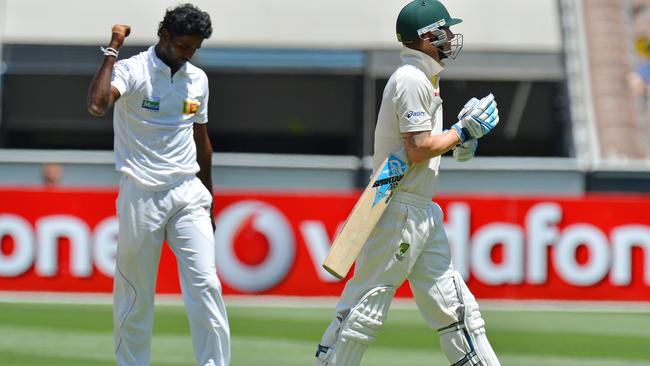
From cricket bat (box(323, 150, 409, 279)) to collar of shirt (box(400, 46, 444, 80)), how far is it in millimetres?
499

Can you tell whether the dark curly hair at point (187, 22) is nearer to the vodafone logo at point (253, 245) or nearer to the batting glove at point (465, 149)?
the batting glove at point (465, 149)

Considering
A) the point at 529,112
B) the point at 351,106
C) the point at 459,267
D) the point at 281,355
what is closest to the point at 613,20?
the point at 529,112

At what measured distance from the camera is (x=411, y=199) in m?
6.46

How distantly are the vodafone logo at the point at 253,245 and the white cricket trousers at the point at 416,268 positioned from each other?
775cm

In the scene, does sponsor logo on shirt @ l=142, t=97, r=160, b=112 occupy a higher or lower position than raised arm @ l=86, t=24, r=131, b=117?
lower

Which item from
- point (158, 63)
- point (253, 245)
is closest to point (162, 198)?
point (158, 63)

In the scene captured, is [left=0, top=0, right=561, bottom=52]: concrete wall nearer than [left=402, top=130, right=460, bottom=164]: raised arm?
No

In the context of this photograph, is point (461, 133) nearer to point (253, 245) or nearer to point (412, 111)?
point (412, 111)

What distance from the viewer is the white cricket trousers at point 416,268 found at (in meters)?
6.41

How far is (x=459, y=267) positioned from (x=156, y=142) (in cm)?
785

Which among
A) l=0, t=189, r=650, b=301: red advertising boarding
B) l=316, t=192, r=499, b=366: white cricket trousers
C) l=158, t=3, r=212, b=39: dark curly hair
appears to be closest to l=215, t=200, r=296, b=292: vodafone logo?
l=0, t=189, r=650, b=301: red advertising boarding

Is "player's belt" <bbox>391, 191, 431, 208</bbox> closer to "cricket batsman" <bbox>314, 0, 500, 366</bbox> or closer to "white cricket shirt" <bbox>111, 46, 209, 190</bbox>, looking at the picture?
"cricket batsman" <bbox>314, 0, 500, 366</bbox>

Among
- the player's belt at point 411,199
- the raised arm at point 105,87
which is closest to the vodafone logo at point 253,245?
the raised arm at point 105,87

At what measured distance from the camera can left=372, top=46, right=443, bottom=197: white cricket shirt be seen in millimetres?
6301
